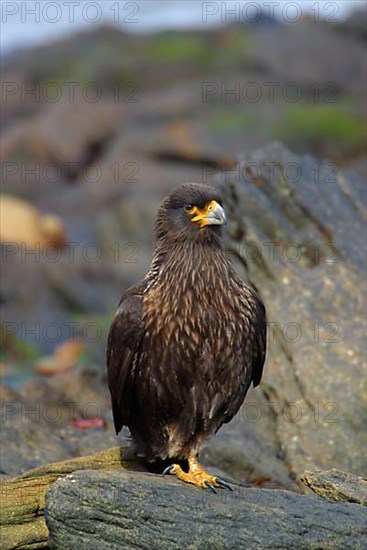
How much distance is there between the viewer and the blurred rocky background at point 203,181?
444 inches

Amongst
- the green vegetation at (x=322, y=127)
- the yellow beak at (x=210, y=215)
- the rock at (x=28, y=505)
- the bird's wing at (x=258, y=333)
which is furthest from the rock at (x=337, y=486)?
the green vegetation at (x=322, y=127)

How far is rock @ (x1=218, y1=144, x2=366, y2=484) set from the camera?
36.2ft

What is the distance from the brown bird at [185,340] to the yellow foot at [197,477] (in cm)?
1

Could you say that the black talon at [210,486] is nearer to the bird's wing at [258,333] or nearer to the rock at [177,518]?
the rock at [177,518]

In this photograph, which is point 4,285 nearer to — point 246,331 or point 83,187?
point 83,187

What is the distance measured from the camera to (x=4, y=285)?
21.1 metres

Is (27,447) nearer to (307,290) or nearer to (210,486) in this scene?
(210,486)

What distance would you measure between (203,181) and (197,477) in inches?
670

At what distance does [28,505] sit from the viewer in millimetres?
8531

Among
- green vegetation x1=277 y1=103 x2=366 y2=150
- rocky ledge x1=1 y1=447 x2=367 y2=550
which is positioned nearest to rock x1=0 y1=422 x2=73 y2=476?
rocky ledge x1=1 y1=447 x2=367 y2=550

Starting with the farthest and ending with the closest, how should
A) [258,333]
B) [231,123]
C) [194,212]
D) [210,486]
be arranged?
1. [231,123]
2. [258,333]
3. [194,212]
4. [210,486]

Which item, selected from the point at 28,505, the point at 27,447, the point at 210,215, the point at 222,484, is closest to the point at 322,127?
the point at 27,447

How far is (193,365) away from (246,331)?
0.46 meters

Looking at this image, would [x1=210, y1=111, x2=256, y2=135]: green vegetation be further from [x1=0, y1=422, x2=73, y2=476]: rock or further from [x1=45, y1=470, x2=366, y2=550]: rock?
[x1=45, y1=470, x2=366, y2=550]: rock
